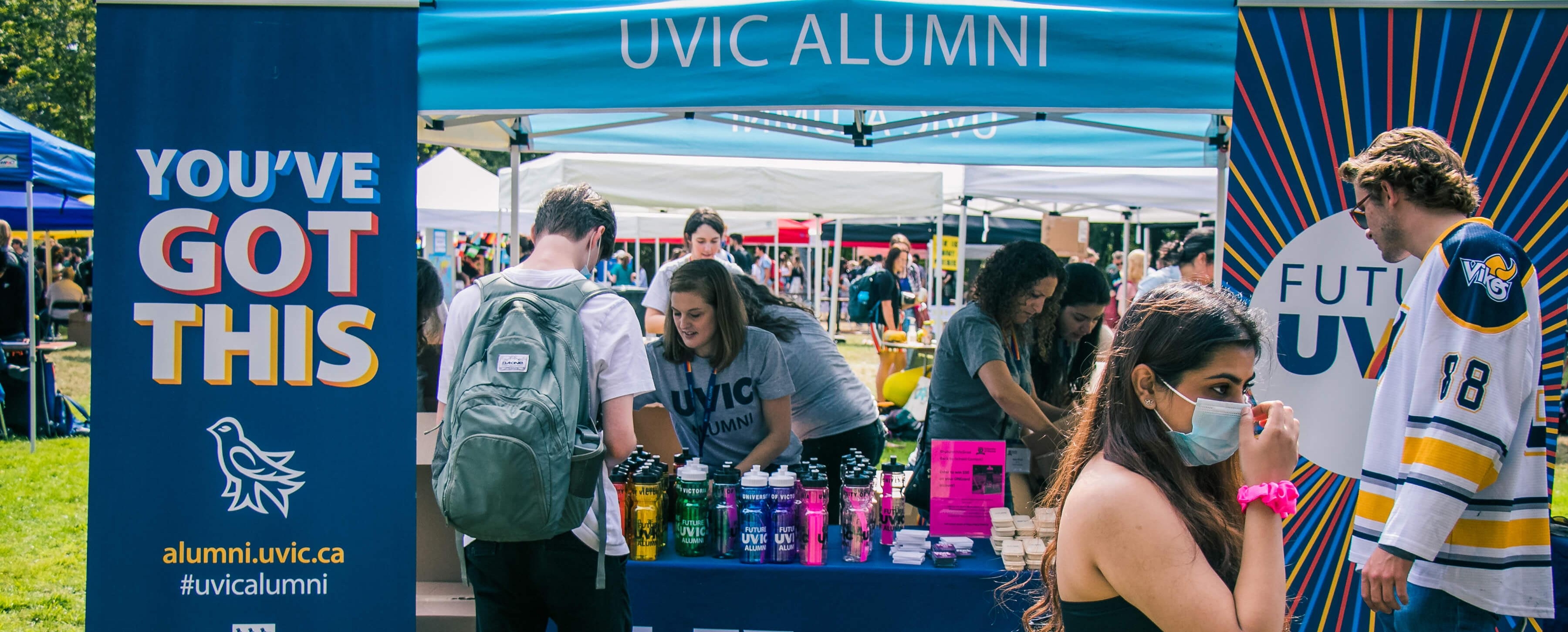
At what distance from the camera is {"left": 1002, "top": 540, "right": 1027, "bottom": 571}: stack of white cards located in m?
2.79

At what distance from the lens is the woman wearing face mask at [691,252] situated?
573 centimetres

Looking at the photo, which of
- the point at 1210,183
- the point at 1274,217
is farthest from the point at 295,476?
the point at 1210,183

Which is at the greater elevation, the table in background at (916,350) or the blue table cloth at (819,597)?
the table in background at (916,350)

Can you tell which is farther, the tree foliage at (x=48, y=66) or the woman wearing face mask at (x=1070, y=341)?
the tree foliage at (x=48, y=66)

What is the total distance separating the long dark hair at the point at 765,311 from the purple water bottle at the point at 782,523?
90cm

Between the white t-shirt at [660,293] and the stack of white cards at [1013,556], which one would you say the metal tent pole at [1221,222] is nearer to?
the stack of white cards at [1013,556]

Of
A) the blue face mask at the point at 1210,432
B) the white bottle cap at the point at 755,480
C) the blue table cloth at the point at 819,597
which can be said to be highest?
the blue face mask at the point at 1210,432

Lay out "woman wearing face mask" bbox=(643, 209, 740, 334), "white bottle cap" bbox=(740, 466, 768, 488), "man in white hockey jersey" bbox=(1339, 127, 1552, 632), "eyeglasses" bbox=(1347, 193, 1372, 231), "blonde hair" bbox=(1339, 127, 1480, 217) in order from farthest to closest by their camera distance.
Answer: "woman wearing face mask" bbox=(643, 209, 740, 334)
"white bottle cap" bbox=(740, 466, 768, 488)
"eyeglasses" bbox=(1347, 193, 1372, 231)
"blonde hair" bbox=(1339, 127, 1480, 217)
"man in white hockey jersey" bbox=(1339, 127, 1552, 632)

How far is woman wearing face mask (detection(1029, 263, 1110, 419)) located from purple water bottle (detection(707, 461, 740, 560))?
1.49 metres

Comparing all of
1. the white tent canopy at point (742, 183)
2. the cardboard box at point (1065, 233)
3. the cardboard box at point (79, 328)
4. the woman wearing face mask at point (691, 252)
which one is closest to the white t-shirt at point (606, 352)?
the woman wearing face mask at point (691, 252)

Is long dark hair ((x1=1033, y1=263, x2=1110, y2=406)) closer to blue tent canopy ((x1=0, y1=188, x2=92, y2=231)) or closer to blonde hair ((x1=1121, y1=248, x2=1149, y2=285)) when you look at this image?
blonde hair ((x1=1121, y1=248, x2=1149, y2=285))

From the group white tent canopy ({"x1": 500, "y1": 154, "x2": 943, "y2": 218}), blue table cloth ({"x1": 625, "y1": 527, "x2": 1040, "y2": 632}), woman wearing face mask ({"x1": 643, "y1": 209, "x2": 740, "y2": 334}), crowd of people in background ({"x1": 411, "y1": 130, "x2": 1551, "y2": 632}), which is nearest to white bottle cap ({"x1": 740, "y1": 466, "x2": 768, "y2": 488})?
blue table cloth ({"x1": 625, "y1": 527, "x2": 1040, "y2": 632})

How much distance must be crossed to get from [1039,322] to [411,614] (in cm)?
235

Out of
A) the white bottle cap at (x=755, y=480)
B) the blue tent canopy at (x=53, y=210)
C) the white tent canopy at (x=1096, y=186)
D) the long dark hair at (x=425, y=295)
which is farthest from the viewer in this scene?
the blue tent canopy at (x=53, y=210)
